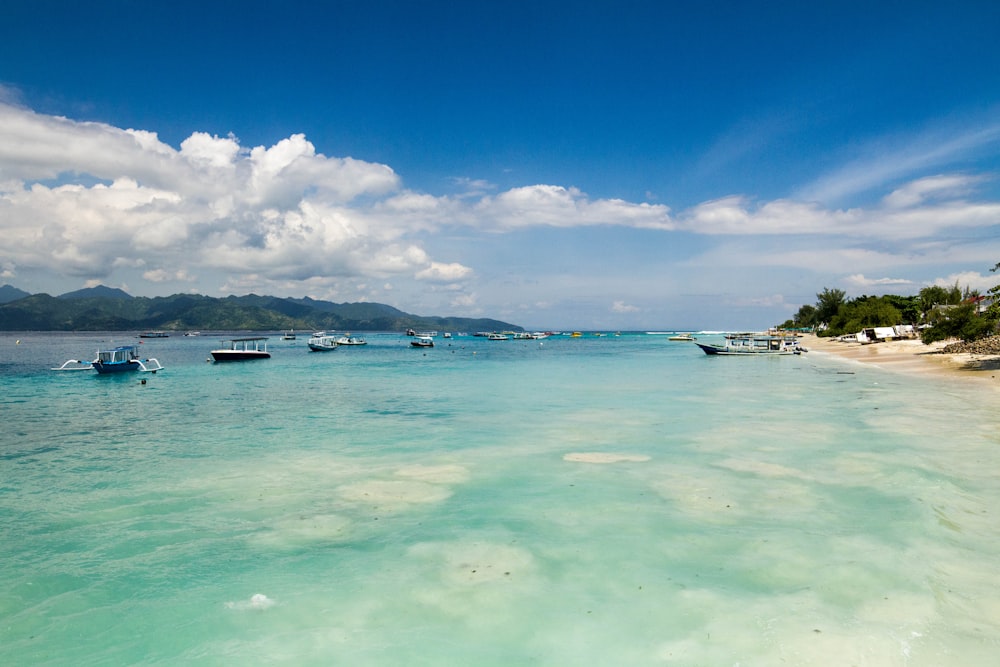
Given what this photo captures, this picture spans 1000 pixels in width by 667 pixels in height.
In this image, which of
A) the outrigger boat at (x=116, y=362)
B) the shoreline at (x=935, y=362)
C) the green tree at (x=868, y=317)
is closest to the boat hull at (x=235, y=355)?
the outrigger boat at (x=116, y=362)

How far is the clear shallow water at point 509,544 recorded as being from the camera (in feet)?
20.4

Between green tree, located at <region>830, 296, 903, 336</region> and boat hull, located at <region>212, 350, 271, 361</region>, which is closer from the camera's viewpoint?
boat hull, located at <region>212, 350, 271, 361</region>

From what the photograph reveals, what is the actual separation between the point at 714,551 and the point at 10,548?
38.0ft

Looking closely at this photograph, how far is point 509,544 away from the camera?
29.9 feet

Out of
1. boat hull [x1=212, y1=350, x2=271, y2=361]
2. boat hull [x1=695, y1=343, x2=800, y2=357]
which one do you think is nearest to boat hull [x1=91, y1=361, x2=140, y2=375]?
boat hull [x1=212, y1=350, x2=271, y2=361]

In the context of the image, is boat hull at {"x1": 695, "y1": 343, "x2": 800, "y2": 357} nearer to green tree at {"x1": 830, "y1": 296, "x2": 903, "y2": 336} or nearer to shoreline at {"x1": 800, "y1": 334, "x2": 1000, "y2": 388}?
shoreline at {"x1": 800, "y1": 334, "x2": 1000, "y2": 388}

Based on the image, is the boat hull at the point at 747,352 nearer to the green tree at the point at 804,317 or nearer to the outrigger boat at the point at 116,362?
the outrigger boat at the point at 116,362

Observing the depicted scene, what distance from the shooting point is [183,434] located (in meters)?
20.9

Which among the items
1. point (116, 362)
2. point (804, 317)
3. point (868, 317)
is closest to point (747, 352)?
point (868, 317)

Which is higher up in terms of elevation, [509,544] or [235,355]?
[235,355]

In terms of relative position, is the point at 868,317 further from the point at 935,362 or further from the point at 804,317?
the point at 804,317

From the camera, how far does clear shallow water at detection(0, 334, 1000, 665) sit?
6.21 metres

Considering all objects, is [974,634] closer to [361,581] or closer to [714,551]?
[714,551]

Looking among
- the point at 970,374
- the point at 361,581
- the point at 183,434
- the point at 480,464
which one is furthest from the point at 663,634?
the point at 970,374
